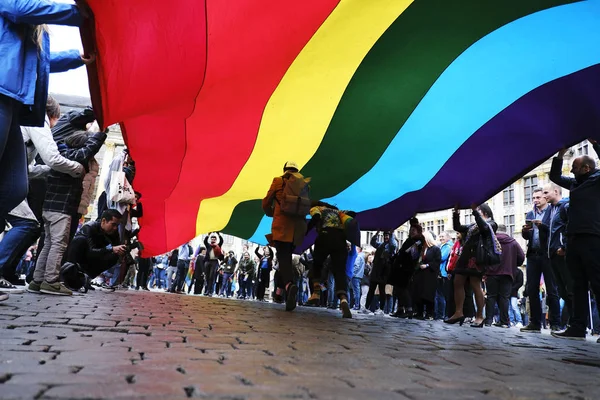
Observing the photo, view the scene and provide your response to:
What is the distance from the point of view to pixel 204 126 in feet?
16.0

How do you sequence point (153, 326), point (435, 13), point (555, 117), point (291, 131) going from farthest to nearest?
point (291, 131) → point (555, 117) → point (435, 13) → point (153, 326)

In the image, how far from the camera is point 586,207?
4254 mm


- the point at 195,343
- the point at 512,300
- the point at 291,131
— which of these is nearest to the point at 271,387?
the point at 195,343

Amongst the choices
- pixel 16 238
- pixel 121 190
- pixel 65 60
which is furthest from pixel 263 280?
pixel 65 60

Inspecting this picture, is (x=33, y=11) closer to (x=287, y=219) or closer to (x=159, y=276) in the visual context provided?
(x=287, y=219)

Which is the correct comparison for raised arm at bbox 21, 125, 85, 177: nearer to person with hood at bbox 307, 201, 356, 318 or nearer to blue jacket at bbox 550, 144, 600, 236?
person with hood at bbox 307, 201, 356, 318

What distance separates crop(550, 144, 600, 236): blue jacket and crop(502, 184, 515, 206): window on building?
38177 millimetres

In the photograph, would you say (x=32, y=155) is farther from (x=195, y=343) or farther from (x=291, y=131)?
(x=195, y=343)

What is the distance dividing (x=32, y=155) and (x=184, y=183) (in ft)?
6.04

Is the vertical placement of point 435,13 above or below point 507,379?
above

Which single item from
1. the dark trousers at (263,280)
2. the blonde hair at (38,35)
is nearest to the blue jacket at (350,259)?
the dark trousers at (263,280)

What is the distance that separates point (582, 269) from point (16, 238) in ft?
17.6

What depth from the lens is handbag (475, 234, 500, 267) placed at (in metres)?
6.06

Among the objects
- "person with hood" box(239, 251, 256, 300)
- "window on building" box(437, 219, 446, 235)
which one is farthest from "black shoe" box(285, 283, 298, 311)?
"window on building" box(437, 219, 446, 235)
